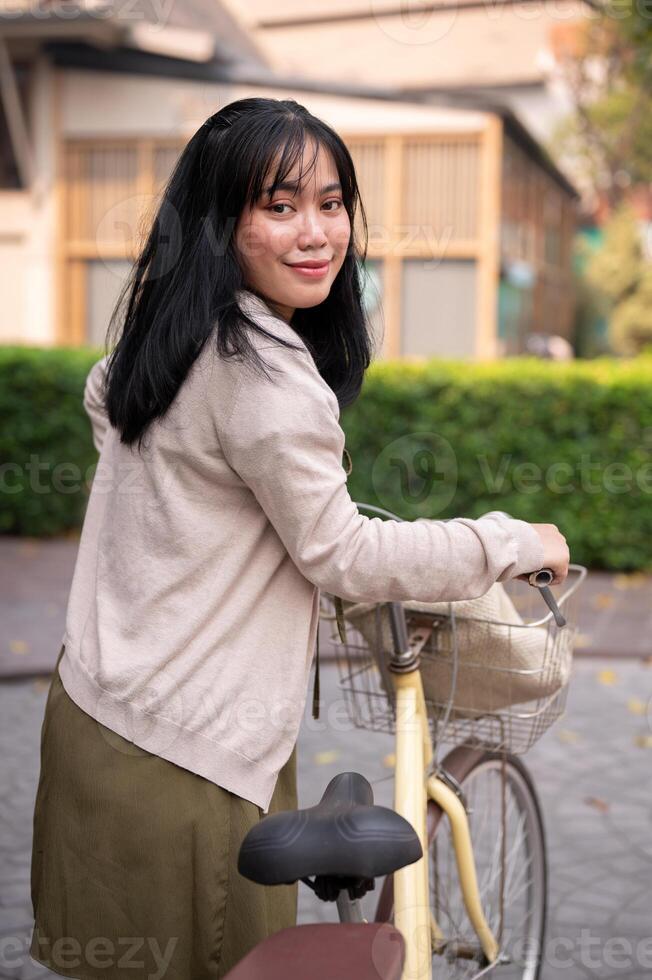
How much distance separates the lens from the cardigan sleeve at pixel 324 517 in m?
1.64

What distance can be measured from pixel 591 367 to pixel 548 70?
18.9 meters

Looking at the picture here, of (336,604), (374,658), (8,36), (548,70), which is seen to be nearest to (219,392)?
(336,604)

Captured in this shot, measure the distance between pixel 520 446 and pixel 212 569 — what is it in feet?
23.3

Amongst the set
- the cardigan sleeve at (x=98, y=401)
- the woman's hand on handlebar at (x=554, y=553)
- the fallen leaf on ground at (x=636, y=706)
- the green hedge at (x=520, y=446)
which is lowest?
the fallen leaf on ground at (x=636, y=706)

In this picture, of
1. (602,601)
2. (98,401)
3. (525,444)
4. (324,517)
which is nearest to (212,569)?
(324,517)

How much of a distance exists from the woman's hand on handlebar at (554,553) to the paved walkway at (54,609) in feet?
15.7

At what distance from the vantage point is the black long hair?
1734 millimetres

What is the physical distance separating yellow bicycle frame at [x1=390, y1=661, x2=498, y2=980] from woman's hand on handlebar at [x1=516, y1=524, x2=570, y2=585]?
0.42 meters

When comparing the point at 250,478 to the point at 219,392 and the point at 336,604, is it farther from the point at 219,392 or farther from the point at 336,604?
the point at 336,604

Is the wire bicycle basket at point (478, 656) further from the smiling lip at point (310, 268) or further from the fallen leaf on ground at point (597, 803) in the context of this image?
the fallen leaf on ground at point (597, 803)

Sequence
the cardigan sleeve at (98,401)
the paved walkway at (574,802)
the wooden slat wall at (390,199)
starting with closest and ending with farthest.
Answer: the cardigan sleeve at (98,401) → the paved walkway at (574,802) → the wooden slat wall at (390,199)

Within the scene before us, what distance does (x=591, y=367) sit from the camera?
8680mm

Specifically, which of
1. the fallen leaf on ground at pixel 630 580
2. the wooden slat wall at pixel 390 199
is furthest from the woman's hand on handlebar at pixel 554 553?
the wooden slat wall at pixel 390 199

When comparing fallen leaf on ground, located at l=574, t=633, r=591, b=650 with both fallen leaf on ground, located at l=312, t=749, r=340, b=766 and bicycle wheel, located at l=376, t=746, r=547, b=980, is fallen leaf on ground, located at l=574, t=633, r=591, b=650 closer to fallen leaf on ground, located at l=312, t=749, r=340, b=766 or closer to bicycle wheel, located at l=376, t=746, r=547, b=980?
fallen leaf on ground, located at l=312, t=749, r=340, b=766
